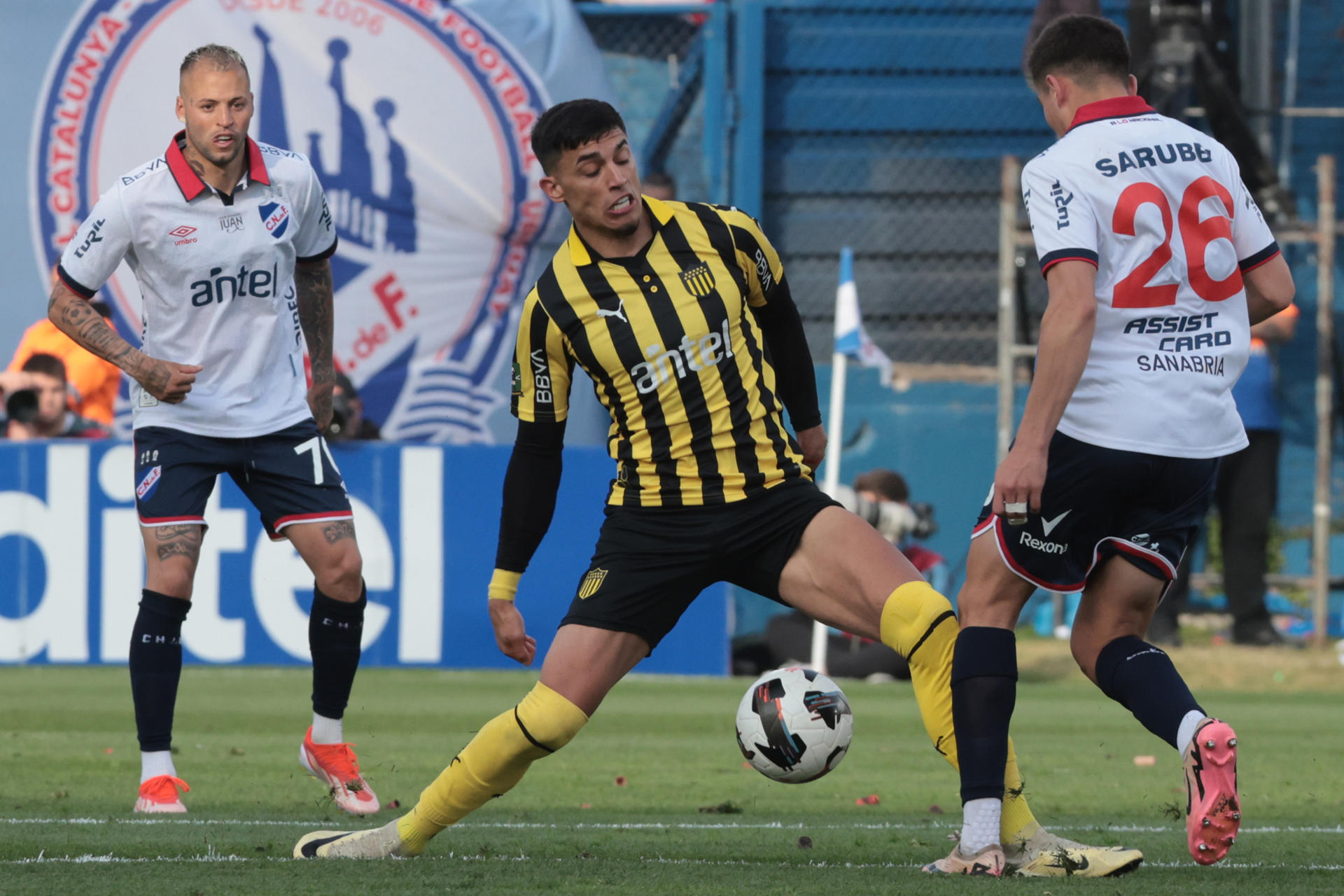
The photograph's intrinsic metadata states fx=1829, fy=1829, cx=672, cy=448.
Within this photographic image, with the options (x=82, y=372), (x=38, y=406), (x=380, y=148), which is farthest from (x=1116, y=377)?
(x=380, y=148)

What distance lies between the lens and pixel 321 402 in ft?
20.5

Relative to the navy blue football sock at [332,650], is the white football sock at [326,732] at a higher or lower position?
lower

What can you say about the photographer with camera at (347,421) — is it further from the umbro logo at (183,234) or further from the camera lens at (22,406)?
the umbro logo at (183,234)

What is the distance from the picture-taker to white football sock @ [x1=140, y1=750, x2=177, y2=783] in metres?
5.66

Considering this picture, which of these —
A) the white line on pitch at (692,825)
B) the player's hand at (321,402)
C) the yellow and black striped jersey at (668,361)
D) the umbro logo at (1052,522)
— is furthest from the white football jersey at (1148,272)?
the player's hand at (321,402)

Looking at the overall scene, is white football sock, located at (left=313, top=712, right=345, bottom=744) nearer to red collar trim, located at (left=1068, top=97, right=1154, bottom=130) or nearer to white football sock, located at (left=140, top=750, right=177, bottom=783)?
white football sock, located at (left=140, top=750, right=177, bottom=783)

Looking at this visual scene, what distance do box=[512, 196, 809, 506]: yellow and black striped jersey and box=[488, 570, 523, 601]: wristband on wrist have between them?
0.35 metres

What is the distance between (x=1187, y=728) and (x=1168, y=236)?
1.14 m

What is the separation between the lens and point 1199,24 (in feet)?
47.0

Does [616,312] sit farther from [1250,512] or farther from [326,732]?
[1250,512]

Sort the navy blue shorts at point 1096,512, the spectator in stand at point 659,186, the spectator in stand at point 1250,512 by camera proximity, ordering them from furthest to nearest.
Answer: the spectator in stand at point 659,186, the spectator in stand at point 1250,512, the navy blue shorts at point 1096,512

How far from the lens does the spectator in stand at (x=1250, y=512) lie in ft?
39.1

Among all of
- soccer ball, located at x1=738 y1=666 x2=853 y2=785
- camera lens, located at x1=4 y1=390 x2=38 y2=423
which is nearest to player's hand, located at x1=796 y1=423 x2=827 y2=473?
soccer ball, located at x1=738 y1=666 x2=853 y2=785

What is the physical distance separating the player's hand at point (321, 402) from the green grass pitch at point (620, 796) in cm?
128
